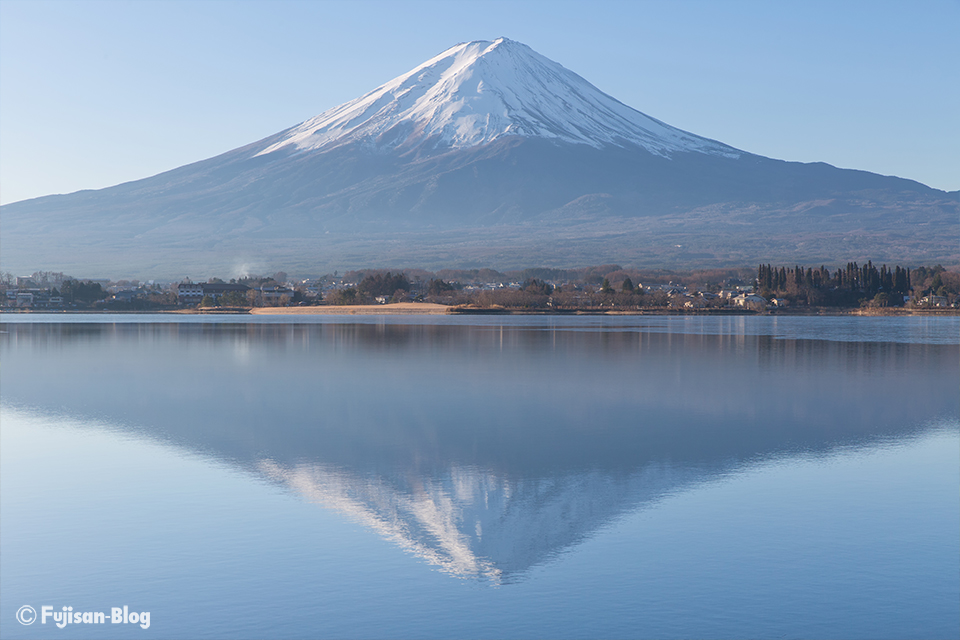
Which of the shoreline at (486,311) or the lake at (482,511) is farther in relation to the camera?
the shoreline at (486,311)

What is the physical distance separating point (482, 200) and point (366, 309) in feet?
302

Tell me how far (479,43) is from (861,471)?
627 ft

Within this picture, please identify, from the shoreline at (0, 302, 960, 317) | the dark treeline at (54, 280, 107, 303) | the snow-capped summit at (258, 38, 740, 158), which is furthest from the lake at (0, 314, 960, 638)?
the snow-capped summit at (258, 38, 740, 158)

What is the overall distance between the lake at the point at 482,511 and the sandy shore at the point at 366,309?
63.4 m

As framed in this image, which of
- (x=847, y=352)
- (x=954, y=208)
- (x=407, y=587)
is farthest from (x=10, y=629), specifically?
(x=954, y=208)

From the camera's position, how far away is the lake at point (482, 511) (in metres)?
5.25

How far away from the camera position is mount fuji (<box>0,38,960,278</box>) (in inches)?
5418

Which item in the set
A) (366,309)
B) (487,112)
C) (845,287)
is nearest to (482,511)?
(366,309)

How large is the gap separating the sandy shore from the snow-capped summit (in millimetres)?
91823

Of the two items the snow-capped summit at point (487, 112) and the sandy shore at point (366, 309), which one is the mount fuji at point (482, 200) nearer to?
the snow-capped summit at point (487, 112)

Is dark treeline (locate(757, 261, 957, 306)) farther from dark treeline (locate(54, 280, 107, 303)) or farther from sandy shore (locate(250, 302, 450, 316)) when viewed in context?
dark treeline (locate(54, 280, 107, 303))

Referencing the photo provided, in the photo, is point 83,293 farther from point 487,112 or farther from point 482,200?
point 487,112

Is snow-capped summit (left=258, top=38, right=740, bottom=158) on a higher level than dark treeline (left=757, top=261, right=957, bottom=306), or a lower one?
higher

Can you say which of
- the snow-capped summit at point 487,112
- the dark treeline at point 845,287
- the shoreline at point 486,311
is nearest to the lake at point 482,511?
the shoreline at point 486,311
